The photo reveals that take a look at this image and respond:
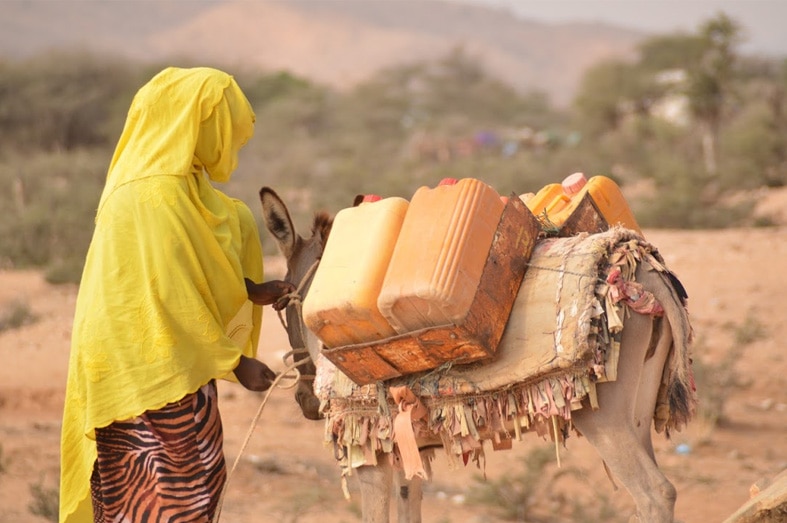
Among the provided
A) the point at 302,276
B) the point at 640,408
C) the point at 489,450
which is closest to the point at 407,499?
the point at 302,276

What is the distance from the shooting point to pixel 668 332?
4.25 m

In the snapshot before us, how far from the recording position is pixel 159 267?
14.4 feet

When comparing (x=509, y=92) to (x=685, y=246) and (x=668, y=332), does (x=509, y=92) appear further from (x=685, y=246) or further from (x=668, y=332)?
(x=668, y=332)

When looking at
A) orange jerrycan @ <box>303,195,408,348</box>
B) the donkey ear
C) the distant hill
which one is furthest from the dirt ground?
the distant hill

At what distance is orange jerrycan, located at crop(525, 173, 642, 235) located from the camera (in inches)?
181

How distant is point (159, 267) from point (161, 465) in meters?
0.85

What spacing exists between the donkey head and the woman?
23 cm

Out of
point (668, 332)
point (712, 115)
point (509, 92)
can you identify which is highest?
point (668, 332)

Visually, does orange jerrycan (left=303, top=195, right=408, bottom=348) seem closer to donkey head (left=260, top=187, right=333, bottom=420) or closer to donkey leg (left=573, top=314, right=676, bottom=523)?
donkey head (left=260, top=187, right=333, bottom=420)

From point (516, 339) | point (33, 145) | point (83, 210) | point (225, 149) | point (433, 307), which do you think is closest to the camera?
A: point (433, 307)

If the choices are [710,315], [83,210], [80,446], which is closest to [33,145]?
[83,210]

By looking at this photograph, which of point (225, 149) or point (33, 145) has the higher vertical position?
point (225, 149)

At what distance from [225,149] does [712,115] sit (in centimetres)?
1817

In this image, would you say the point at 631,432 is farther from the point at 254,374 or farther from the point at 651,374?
the point at 254,374
